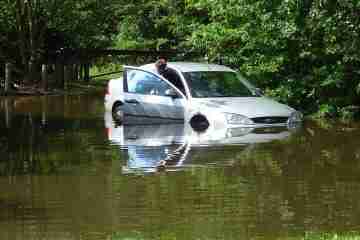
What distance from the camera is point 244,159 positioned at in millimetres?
13422

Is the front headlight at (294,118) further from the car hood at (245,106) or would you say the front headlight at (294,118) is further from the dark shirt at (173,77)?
the dark shirt at (173,77)

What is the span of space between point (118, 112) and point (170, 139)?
4.60 meters

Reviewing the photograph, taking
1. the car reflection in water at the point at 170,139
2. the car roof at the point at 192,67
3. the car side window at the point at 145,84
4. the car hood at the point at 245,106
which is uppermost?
the car roof at the point at 192,67

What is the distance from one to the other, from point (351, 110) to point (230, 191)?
1039cm

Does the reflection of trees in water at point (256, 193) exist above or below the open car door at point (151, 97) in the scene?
below

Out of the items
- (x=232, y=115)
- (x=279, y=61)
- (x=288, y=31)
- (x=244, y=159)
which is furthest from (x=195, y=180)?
(x=279, y=61)

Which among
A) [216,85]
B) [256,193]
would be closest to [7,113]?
[216,85]

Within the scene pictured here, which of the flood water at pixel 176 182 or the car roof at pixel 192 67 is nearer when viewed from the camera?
the flood water at pixel 176 182

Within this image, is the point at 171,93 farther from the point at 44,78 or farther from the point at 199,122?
the point at 44,78

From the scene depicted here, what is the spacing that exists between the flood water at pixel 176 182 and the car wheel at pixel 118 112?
168 centimetres

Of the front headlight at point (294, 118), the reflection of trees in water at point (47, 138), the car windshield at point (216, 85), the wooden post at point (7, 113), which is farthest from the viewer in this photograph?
the wooden post at point (7, 113)

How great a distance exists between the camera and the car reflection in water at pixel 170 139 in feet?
43.4

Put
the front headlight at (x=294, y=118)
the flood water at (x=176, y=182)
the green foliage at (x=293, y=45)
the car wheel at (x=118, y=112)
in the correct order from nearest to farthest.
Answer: the flood water at (x=176, y=182)
the front headlight at (x=294, y=118)
the green foliage at (x=293, y=45)
the car wheel at (x=118, y=112)

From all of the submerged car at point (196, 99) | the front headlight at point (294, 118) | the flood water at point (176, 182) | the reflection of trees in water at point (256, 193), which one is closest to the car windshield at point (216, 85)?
the submerged car at point (196, 99)
